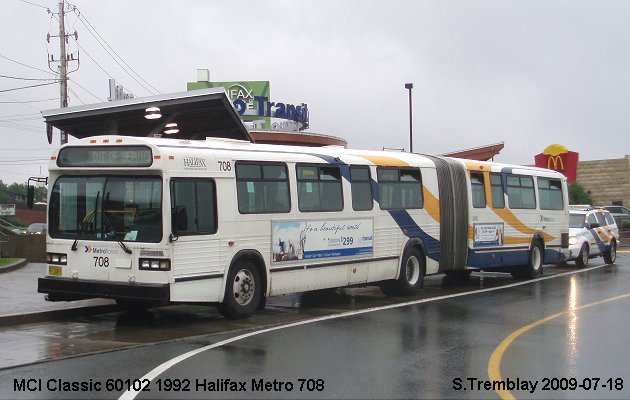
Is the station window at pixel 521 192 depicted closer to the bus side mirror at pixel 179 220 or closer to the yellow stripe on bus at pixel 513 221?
the yellow stripe on bus at pixel 513 221

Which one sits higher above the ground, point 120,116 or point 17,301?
point 120,116

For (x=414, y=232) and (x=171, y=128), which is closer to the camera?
(x=414, y=232)

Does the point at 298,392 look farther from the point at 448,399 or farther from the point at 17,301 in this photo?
the point at 17,301

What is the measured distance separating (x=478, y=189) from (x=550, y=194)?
4197 millimetres

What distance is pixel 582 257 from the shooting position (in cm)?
2552

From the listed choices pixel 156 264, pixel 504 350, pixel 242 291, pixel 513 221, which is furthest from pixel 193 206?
pixel 513 221

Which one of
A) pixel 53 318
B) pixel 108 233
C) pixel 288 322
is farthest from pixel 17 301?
pixel 288 322

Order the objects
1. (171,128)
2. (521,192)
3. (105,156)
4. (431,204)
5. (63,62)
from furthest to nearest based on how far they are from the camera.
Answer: (63,62) → (521,192) → (171,128) → (431,204) → (105,156)

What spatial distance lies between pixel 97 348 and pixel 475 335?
5.56 metres

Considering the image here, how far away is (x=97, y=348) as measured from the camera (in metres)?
10.2

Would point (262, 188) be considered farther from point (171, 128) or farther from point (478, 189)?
point (478, 189)

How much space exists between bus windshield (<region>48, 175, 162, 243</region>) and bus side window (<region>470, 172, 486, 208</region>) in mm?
10317

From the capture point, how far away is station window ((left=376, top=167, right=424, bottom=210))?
16766 millimetres

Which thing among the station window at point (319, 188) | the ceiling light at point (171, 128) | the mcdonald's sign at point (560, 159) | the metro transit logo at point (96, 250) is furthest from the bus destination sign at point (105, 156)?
the mcdonald's sign at point (560, 159)
